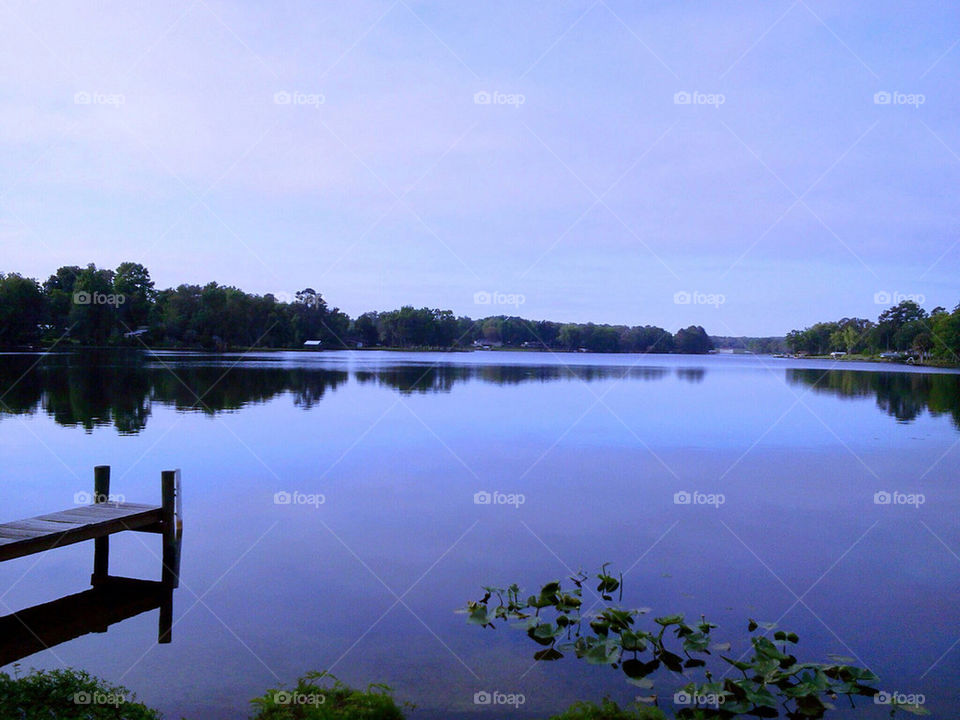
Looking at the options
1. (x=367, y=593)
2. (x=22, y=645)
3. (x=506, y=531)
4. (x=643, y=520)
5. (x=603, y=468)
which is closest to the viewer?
(x=22, y=645)

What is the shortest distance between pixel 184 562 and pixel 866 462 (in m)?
18.2

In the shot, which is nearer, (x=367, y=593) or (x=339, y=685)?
(x=339, y=685)

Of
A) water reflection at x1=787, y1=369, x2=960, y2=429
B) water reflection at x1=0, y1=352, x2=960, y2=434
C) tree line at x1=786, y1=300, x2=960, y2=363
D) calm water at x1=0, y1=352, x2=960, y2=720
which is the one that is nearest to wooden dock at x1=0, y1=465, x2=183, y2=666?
calm water at x1=0, y1=352, x2=960, y2=720

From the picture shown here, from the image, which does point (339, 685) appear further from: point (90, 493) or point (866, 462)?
point (866, 462)

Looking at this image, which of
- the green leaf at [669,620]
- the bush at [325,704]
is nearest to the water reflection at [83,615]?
the bush at [325,704]

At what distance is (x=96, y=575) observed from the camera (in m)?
10.5

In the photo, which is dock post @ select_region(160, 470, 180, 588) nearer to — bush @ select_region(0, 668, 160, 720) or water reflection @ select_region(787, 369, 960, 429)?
bush @ select_region(0, 668, 160, 720)

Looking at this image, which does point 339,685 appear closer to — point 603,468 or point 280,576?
point 280,576

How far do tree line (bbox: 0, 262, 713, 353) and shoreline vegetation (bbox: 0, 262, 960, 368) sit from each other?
0.46 ft

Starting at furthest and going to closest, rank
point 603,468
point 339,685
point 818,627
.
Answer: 1. point 603,468
2. point 818,627
3. point 339,685

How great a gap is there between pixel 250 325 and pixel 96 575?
108 m

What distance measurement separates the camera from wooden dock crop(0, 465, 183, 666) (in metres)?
8.71

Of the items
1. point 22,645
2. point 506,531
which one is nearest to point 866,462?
point 506,531

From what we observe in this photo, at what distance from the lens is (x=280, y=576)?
11031 millimetres
